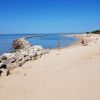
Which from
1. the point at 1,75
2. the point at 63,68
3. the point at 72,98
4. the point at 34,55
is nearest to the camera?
the point at 72,98

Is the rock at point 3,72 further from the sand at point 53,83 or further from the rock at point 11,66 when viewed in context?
the rock at point 11,66

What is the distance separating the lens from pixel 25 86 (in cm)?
909

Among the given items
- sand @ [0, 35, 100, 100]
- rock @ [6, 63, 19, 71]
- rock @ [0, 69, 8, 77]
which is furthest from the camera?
rock @ [6, 63, 19, 71]

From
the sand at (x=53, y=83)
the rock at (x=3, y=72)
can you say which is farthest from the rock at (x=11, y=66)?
the rock at (x=3, y=72)

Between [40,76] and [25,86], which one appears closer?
[25,86]

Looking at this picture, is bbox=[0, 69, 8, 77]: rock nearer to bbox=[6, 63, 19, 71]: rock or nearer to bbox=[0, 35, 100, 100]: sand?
bbox=[0, 35, 100, 100]: sand

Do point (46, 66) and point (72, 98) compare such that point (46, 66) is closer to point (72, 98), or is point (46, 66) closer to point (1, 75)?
point (1, 75)

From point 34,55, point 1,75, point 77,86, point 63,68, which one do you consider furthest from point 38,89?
point 34,55

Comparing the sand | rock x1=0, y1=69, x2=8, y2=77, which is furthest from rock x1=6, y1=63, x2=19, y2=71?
rock x1=0, y1=69, x2=8, y2=77

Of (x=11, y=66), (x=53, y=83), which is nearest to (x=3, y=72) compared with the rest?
(x=11, y=66)

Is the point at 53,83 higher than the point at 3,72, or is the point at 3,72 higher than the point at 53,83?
the point at 3,72

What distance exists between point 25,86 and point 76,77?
8.23 feet

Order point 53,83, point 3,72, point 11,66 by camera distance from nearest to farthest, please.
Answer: point 53,83, point 3,72, point 11,66

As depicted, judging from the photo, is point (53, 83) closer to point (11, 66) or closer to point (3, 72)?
point (3, 72)
